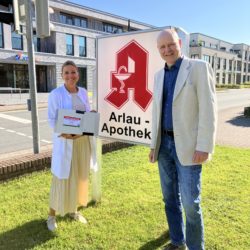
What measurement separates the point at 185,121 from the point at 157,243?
1480 millimetres

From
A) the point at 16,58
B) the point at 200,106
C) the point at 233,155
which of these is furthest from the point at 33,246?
the point at 16,58

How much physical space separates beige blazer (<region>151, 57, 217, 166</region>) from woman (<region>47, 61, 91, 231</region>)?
1327 mm

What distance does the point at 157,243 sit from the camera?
3119mm

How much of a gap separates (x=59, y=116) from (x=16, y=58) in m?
25.2

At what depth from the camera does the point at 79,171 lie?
3.49m

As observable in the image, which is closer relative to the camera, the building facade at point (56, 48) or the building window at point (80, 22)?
the building facade at point (56, 48)

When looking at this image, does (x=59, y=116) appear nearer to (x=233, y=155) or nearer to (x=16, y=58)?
(x=233, y=155)

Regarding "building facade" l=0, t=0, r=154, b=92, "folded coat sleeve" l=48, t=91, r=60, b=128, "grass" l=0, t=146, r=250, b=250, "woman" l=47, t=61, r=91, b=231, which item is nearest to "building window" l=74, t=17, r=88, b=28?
"building facade" l=0, t=0, r=154, b=92

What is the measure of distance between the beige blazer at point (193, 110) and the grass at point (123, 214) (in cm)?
130

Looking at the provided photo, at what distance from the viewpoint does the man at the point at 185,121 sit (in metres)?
2.36

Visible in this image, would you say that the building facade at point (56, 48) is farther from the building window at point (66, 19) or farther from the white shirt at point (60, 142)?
the white shirt at point (60, 142)

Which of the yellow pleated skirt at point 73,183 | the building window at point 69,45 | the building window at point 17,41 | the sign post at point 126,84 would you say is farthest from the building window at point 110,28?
the yellow pleated skirt at point 73,183

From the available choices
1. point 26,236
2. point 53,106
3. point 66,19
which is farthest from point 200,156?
point 66,19

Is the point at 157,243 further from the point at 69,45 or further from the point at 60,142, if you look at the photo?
the point at 69,45
